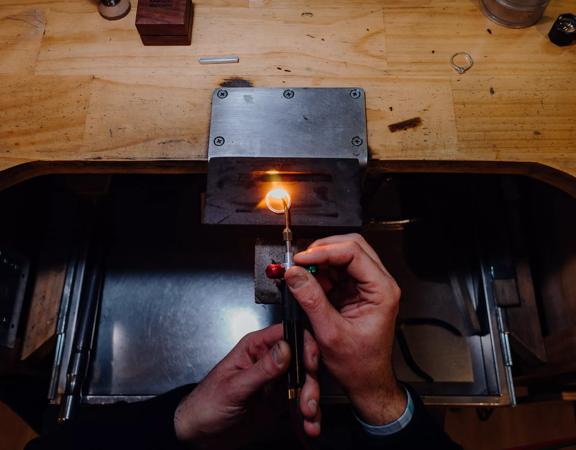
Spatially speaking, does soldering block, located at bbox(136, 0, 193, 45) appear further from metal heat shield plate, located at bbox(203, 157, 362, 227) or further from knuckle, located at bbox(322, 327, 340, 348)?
knuckle, located at bbox(322, 327, 340, 348)

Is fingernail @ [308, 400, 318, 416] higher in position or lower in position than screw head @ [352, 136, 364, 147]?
lower

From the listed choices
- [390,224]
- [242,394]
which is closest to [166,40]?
[242,394]

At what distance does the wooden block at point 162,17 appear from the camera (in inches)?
28.4

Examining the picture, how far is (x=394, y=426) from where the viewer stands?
733 millimetres

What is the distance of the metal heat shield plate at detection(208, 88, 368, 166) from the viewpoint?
679 millimetres

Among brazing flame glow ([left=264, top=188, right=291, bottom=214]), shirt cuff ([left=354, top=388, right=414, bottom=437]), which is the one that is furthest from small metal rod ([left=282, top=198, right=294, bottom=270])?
shirt cuff ([left=354, top=388, right=414, bottom=437])

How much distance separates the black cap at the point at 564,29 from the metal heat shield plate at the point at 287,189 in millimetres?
407

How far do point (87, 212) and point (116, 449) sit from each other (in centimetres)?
59

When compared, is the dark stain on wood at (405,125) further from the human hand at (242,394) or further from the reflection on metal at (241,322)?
the reflection on metal at (241,322)

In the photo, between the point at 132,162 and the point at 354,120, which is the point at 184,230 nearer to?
the point at 132,162

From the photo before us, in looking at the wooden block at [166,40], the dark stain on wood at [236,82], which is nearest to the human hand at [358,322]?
the dark stain on wood at [236,82]

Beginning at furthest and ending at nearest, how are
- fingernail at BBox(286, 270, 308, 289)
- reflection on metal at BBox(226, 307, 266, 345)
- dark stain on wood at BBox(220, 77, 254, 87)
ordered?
reflection on metal at BBox(226, 307, 266, 345)
dark stain on wood at BBox(220, 77, 254, 87)
fingernail at BBox(286, 270, 308, 289)

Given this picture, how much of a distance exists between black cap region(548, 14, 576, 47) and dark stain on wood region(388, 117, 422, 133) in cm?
28

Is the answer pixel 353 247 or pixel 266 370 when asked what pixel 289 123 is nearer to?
pixel 353 247
